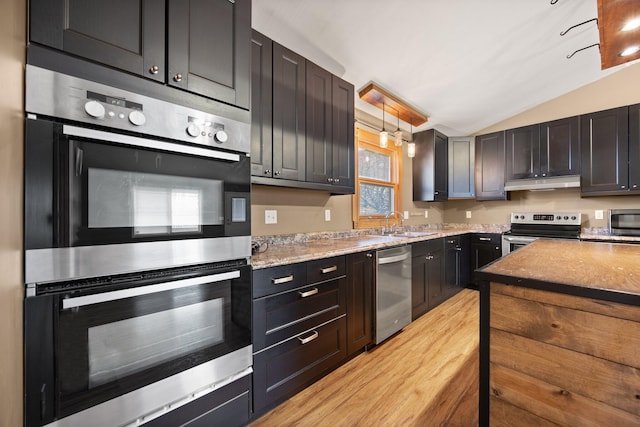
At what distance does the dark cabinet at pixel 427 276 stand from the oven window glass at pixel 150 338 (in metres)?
2.03

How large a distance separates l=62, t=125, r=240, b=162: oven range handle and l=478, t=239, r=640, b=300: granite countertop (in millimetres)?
1281

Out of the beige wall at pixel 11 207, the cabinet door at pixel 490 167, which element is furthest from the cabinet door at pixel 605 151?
the beige wall at pixel 11 207

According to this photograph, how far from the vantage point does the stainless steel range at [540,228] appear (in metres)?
3.28

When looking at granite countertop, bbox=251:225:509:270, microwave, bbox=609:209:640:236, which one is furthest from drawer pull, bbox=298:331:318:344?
microwave, bbox=609:209:640:236

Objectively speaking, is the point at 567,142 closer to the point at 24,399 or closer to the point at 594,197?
the point at 594,197

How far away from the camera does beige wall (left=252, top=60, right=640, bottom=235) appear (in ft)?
7.45

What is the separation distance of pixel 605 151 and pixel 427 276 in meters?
2.69

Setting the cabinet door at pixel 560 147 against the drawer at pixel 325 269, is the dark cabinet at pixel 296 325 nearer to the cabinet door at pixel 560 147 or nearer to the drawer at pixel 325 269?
the drawer at pixel 325 269

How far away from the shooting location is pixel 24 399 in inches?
30.9

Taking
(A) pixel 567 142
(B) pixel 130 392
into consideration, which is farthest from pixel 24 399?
(A) pixel 567 142

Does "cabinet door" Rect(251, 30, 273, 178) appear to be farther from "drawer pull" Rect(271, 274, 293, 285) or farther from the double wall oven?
"drawer pull" Rect(271, 274, 293, 285)

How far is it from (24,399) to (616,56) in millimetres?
3053

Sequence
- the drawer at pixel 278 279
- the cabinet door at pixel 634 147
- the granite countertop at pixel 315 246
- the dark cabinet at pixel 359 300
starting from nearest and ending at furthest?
the drawer at pixel 278 279 → the granite countertop at pixel 315 246 → the dark cabinet at pixel 359 300 → the cabinet door at pixel 634 147

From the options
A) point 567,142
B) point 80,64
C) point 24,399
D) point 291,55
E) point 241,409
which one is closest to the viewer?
point 24,399
